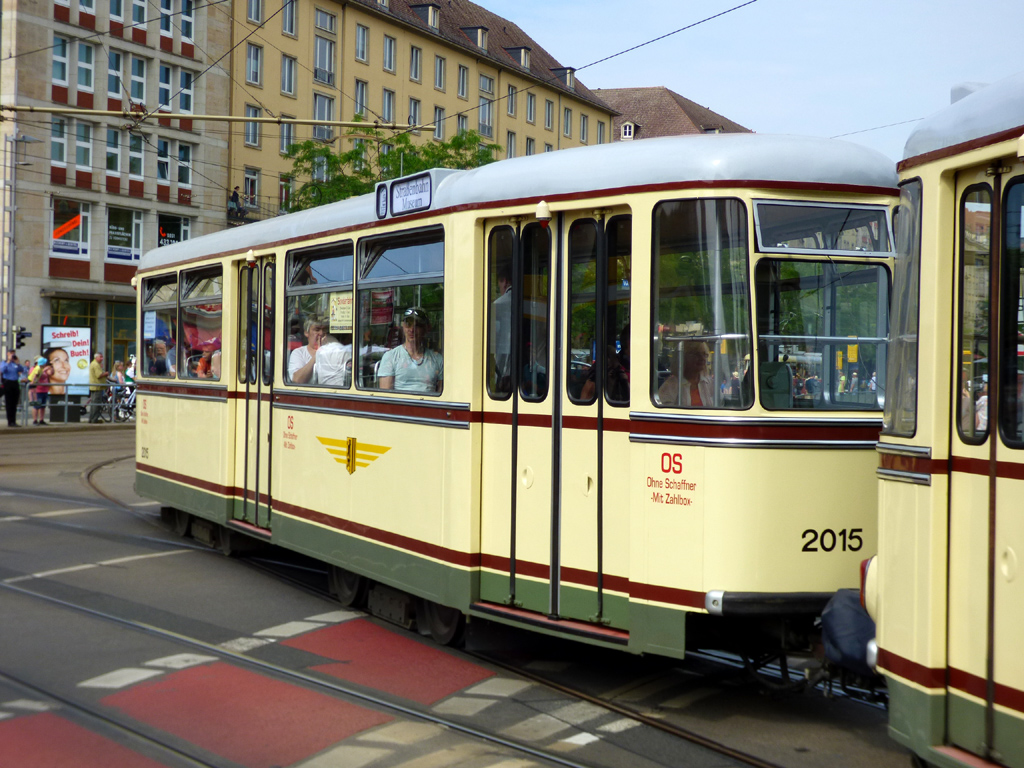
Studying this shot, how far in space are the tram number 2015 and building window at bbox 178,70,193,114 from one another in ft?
140

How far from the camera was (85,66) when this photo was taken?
4138 centimetres

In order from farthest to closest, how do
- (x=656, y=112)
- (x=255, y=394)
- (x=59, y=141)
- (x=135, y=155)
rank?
1. (x=656, y=112)
2. (x=135, y=155)
3. (x=59, y=141)
4. (x=255, y=394)

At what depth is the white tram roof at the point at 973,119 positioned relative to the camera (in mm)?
4152

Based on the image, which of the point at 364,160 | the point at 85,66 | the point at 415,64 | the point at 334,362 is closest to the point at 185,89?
the point at 85,66

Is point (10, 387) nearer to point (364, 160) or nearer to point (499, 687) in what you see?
point (364, 160)

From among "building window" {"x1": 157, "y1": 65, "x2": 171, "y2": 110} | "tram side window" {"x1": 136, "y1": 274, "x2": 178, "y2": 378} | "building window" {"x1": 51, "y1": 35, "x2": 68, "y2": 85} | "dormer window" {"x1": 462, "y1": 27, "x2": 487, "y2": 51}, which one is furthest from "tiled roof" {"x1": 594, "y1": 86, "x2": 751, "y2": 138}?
"tram side window" {"x1": 136, "y1": 274, "x2": 178, "y2": 378}

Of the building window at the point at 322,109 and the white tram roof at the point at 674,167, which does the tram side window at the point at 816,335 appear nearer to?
the white tram roof at the point at 674,167

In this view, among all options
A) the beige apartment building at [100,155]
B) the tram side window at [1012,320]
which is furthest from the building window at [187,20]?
the tram side window at [1012,320]

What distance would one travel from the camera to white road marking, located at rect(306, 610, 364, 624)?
8.55 meters

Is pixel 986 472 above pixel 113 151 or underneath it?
underneath

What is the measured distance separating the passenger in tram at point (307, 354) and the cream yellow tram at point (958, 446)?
204 inches

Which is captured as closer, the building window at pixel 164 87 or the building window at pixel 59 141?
the building window at pixel 59 141

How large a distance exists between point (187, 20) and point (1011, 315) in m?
45.1

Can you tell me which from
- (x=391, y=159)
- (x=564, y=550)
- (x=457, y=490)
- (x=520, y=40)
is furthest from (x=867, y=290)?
(x=520, y=40)
